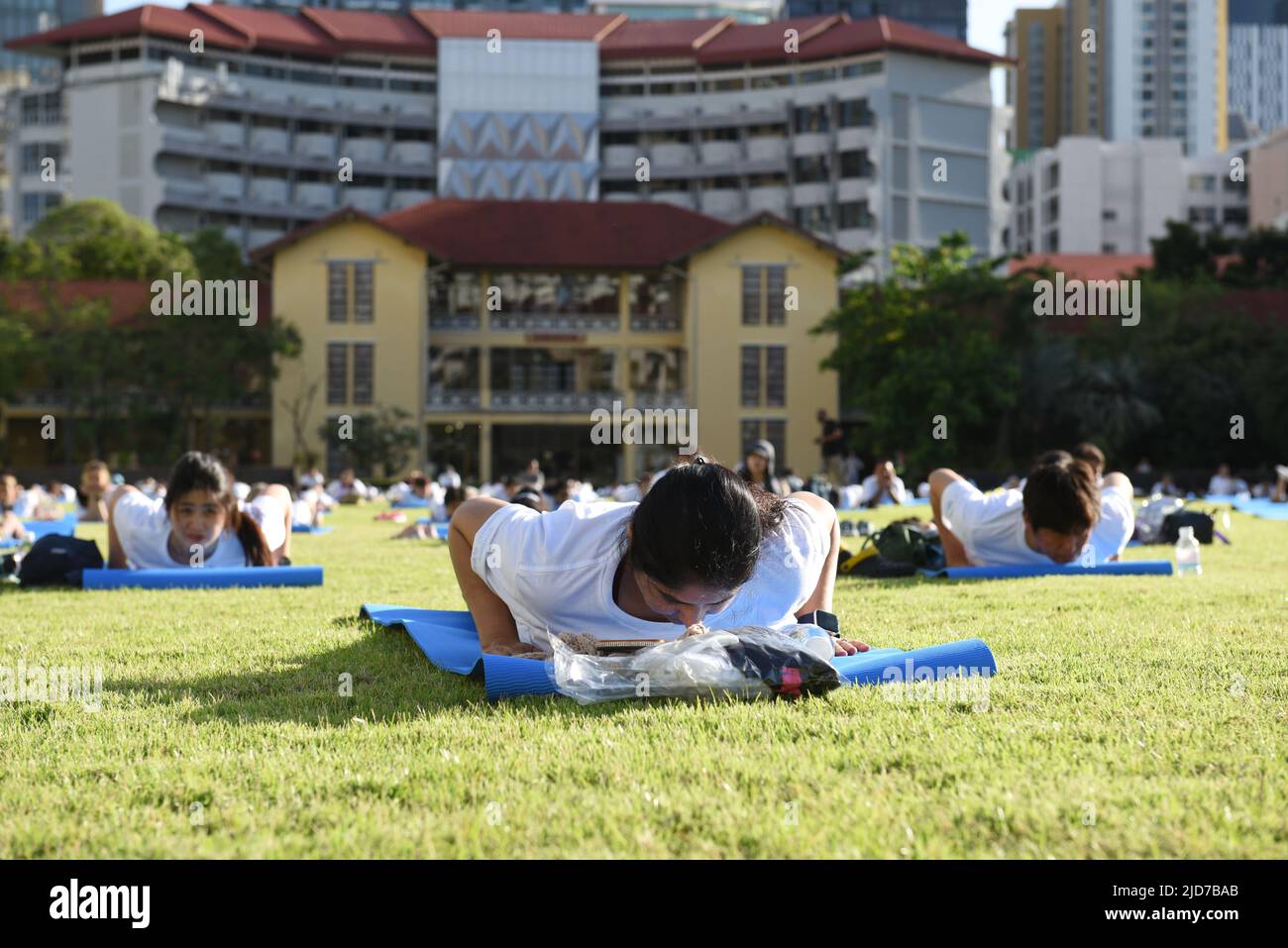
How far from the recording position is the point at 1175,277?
5678 cm

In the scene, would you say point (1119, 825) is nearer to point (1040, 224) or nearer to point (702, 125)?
point (702, 125)

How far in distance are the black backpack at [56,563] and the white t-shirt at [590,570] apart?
6391 millimetres

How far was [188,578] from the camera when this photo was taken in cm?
1012

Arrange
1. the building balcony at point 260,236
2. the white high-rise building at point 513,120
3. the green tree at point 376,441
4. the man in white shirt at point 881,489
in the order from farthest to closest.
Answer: the building balcony at point 260,236 < the white high-rise building at point 513,120 < the green tree at point 376,441 < the man in white shirt at point 881,489

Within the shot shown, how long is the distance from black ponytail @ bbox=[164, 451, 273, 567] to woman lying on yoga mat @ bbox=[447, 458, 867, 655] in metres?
4.28

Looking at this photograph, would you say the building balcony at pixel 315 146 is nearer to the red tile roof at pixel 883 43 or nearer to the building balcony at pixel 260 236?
the building balcony at pixel 260 236

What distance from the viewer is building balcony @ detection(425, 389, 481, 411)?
5228 cm

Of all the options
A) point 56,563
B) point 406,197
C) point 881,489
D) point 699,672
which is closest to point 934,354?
point 881,489

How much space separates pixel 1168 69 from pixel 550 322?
96.1 m

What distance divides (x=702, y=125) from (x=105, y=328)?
37241 mm

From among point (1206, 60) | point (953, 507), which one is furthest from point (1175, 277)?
point (1206, 60)

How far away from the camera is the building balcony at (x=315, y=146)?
74.6 m

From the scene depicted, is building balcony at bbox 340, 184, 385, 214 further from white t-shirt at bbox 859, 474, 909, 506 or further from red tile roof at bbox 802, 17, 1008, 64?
white t-shirt at bbox 859, 474, 909, 506

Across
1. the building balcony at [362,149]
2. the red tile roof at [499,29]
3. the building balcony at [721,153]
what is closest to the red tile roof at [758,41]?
the red tile roof at [499,29]
